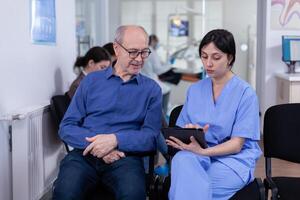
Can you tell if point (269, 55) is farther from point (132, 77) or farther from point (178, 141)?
point (178, 141)

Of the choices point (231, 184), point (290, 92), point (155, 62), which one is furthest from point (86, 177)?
point (155, 62)

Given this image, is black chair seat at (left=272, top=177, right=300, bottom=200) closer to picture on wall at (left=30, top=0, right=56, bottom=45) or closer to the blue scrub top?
the blue scrub top

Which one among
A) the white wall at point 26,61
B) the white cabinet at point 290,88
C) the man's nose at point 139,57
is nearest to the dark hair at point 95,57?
the white wall at point 26,61

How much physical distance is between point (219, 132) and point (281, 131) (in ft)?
1.40

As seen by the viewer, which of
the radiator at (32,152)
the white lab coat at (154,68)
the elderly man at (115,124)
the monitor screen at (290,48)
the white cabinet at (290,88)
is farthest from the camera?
the white lab coat at (154,68)

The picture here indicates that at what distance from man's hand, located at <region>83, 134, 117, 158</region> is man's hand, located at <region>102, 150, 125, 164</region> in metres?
0.03

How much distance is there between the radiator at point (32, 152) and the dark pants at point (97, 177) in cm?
35

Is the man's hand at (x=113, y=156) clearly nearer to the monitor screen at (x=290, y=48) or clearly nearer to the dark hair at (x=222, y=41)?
the dark hair at (x=222, y=41)

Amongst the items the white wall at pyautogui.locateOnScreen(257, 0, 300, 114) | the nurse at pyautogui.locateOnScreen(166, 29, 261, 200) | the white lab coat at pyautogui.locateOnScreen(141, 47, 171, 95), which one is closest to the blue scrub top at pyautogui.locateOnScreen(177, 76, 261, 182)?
the nurse at pyautogui.locateOnScreen(166, 29, 261, 200)

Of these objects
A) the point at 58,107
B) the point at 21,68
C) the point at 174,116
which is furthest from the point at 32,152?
the point at 174,116

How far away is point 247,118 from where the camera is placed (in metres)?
1.83

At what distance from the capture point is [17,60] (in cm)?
233

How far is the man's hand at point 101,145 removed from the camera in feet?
6.42

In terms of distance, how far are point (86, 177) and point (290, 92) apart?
8.92ft
